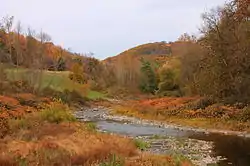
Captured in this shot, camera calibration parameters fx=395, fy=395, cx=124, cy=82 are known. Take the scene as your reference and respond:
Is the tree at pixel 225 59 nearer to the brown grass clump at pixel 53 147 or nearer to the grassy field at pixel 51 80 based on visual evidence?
the brown grass clump at pixel 53 147

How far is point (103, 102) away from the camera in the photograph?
248 feet

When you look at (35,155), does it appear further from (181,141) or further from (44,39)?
(44,39)

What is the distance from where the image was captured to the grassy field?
211 ft

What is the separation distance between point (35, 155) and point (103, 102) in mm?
59531

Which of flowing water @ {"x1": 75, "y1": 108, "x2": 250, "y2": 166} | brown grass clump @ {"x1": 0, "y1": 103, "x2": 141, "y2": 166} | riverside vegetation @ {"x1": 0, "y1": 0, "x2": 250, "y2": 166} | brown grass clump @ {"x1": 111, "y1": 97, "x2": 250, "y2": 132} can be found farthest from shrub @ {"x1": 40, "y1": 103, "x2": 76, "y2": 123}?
brown grass clump @ {"x1": 111, "y1": 97, "x2": 250, "y2": 132}

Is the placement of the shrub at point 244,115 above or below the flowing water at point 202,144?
above

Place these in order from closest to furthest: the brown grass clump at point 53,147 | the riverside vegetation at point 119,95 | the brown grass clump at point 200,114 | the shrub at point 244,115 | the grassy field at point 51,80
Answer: the brown grass clump at point 53,147
the riverside vegetation at point 119,95
the shrub at point 244,115
the brown grass clump at point 200,114
the grassy field at point 51,80

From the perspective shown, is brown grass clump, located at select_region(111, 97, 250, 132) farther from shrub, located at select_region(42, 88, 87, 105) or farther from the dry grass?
shrub, located at select_region(42, 88, 87, 105)

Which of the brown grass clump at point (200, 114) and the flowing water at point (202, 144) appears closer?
the flowing water at point (202, 144)

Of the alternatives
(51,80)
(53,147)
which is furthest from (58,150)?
(51,80)

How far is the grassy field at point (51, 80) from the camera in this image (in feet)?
211

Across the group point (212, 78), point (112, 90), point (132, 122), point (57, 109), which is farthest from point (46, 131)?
point (112, 90)

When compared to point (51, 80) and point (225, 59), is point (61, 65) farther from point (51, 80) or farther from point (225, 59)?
point (225, 59)

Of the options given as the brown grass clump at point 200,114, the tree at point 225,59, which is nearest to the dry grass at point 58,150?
the brown grass clump at point 200,114
